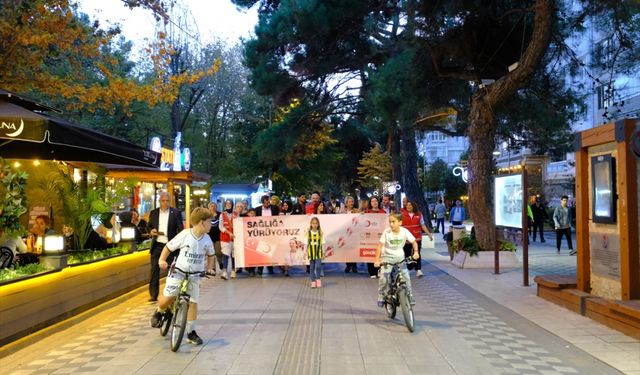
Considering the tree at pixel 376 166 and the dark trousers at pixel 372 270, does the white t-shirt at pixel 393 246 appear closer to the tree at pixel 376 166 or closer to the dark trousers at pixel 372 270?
the dark trousers at pixel 372 270

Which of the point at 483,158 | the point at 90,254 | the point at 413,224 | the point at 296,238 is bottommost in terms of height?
the point at 90,254

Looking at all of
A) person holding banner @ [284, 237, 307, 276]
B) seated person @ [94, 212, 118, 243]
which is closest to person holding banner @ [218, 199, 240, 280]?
person holding banner @ [284, 237, 307, 276]

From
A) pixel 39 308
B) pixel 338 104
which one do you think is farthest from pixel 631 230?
pixel 338 104

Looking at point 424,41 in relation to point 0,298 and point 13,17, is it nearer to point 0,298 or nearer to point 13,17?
point 13,17

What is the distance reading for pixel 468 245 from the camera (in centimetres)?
1480

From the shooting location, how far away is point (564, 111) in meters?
18.4

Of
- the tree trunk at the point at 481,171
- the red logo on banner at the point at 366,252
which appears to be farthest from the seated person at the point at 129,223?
the tree trunk at the point at 481,171

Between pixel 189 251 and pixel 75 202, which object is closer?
pixel 189 251

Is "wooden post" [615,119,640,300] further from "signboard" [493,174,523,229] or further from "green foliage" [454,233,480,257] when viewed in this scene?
"green foliage" [454,233,480,257]

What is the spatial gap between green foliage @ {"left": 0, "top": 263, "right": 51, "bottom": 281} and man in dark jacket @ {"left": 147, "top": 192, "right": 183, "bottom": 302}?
1796 mm

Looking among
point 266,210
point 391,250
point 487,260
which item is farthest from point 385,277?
point 487,260

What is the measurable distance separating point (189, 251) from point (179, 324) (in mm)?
808

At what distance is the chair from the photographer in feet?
28.7

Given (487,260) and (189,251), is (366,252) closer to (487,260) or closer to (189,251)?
(487,260)
